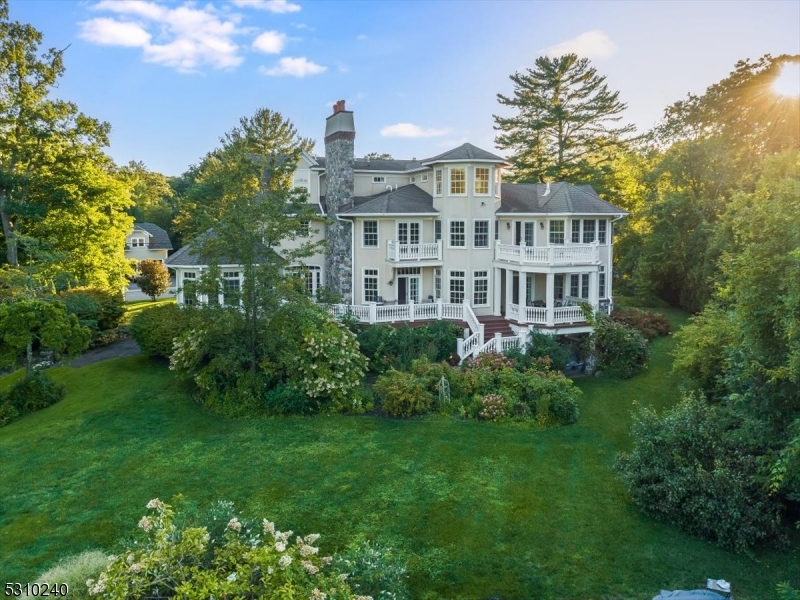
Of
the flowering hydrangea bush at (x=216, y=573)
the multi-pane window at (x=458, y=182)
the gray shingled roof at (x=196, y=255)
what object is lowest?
the flowering hydrangea bush at (x=216, y=573)

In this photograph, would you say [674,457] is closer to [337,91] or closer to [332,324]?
[332,324]

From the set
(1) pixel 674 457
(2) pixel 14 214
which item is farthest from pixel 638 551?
(2) pixel 14 214

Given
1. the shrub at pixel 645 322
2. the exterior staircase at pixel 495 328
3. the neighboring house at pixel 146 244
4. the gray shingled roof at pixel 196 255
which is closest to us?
the gray shingled roof at pixel 196 255

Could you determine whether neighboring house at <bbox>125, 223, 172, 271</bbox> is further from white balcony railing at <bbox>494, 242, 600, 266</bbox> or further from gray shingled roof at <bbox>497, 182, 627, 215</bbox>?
white balcony railing at <bbox>494, 242, 600, 266</bbox>

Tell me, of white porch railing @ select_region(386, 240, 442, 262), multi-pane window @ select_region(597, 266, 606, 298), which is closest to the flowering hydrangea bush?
white porch railing @ select_region(386, 240, 442, 262)

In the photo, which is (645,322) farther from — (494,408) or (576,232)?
(494,408)

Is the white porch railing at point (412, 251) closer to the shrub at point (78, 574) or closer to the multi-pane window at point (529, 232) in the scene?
the multi-pane window at point (529, 232)

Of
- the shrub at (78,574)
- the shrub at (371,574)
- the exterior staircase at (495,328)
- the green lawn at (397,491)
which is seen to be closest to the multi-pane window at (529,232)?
the exterior staircase at (495,328)

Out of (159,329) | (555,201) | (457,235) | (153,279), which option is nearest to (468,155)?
(457,235)
